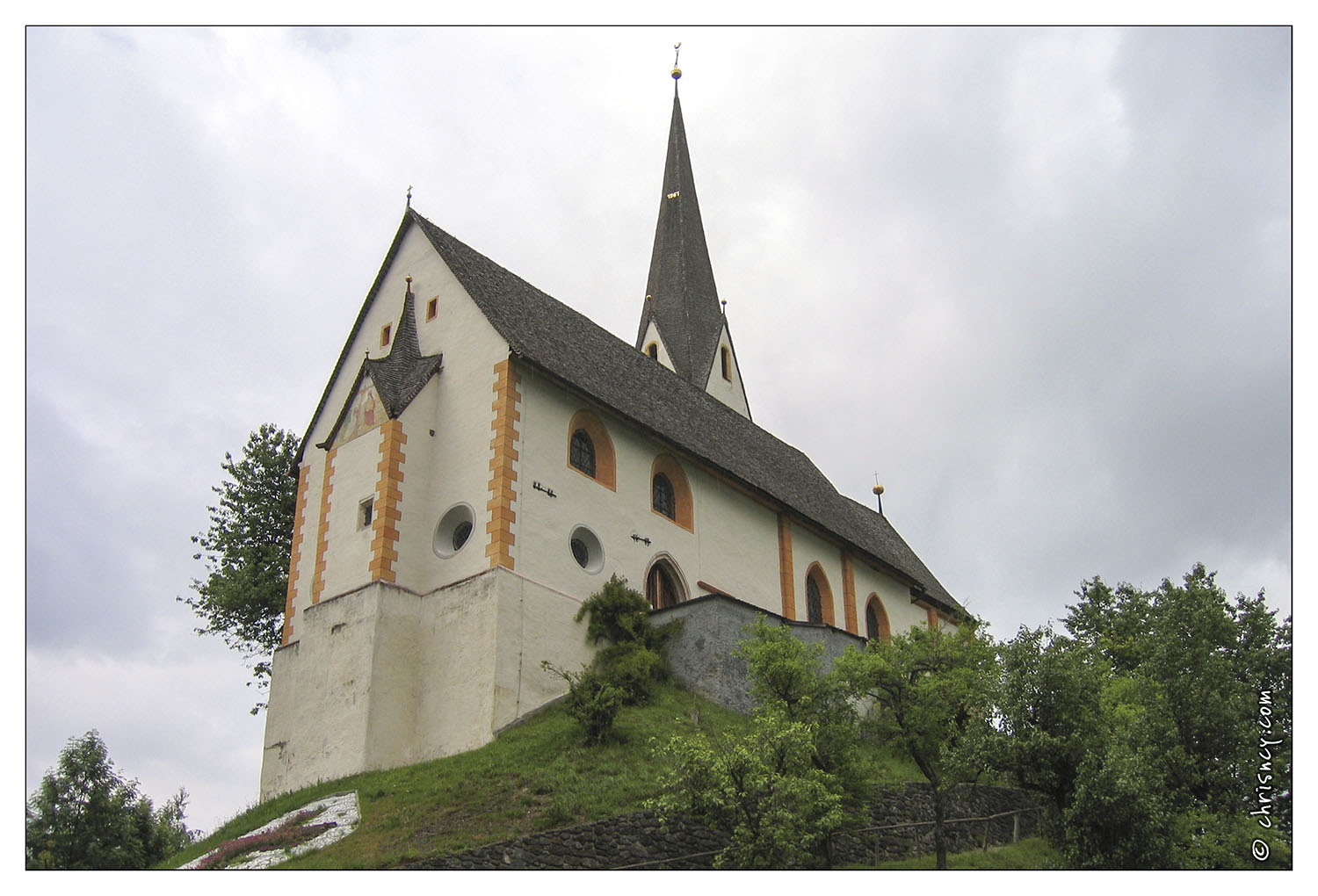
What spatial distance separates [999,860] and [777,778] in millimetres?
5246

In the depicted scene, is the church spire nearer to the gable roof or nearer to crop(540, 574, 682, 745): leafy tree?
the gable roof

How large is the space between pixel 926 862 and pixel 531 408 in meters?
13.3

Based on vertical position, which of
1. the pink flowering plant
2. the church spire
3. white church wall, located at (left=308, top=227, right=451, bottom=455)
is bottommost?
the pink flowering plant

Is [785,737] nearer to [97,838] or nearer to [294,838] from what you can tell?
[294,838]

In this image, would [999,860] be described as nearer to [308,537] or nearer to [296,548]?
[308,537]

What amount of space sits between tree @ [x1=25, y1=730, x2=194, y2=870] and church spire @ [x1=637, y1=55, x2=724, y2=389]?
23.6 metres

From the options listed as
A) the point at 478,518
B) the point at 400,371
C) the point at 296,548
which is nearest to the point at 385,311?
the point at 400,371

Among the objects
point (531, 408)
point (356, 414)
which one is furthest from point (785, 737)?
point (356, 414)

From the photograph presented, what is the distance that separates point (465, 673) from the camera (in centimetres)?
2686

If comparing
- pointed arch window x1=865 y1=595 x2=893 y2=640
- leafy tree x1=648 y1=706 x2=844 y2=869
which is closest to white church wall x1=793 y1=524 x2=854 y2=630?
pointed arch window x1=865 y1=595 x2=893 y2=640

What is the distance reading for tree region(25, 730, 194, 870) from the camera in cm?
2989

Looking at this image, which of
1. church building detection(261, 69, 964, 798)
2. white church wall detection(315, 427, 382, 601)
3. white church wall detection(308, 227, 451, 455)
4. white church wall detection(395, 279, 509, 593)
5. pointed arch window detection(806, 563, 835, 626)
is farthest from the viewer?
pointed arch window detection(806, 563, 835, 626)

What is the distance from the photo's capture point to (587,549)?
3033 centimetres

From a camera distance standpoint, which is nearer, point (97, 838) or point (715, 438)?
point (97, 838)
